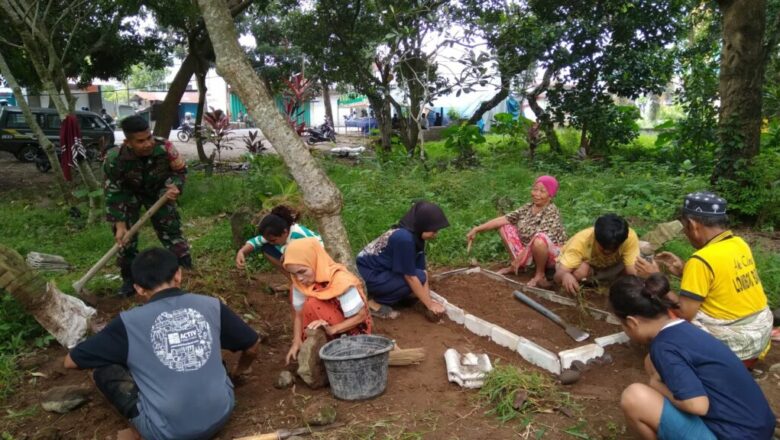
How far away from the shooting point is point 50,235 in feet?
23.8

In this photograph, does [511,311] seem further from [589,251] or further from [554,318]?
[589,251]

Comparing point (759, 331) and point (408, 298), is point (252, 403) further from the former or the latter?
point (759, 331)

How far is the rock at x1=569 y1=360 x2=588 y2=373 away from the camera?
321 cm

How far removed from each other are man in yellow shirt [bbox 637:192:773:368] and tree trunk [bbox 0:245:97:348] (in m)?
3.71

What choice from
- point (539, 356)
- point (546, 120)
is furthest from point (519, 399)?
point (546, 120)

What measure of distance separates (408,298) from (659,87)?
8937mm

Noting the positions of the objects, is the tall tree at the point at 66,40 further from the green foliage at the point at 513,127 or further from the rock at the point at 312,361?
the green foliage at the point at 513,127

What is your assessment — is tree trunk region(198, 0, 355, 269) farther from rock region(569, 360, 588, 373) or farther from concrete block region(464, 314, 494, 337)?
rock region(569, 360, 588, 373)

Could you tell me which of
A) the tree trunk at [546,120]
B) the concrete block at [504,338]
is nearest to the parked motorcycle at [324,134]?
the tree trunk at [546,120]

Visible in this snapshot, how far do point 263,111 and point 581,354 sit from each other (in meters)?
2.47

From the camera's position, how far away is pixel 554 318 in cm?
384

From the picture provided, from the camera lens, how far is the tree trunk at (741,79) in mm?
6020

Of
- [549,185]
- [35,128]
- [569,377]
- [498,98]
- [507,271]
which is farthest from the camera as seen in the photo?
[498,98]

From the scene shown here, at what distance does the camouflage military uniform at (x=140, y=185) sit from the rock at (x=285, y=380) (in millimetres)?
2097
